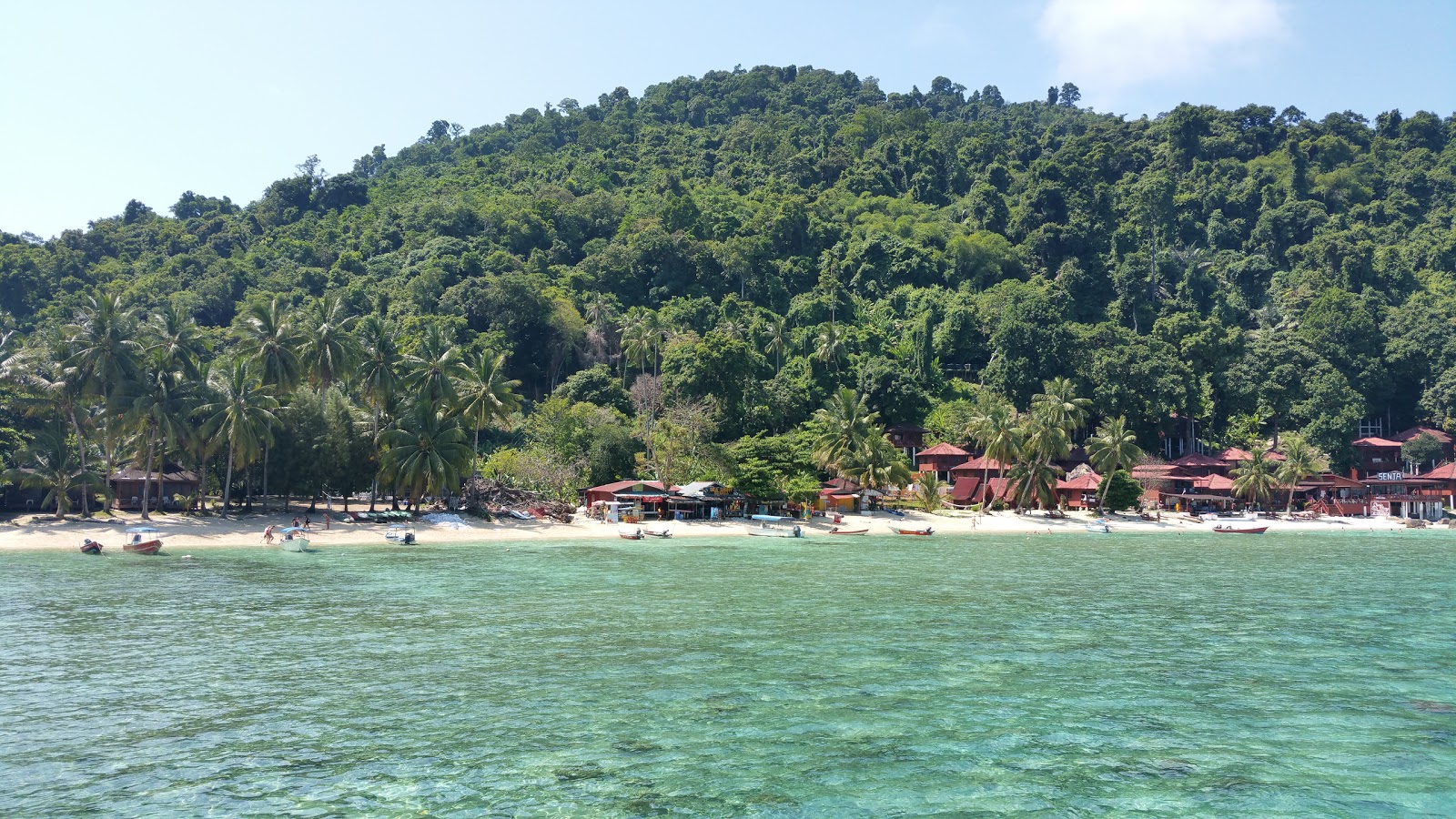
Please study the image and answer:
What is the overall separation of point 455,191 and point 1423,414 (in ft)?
365

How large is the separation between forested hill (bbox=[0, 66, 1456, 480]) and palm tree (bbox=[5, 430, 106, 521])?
21.5m

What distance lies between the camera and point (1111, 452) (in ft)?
253

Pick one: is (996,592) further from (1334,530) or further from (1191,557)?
(1334,530)

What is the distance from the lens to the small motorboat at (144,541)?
47906 mm

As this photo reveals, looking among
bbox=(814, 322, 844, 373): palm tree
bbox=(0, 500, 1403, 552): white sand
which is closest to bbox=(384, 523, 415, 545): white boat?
bbox=(0, 500, 1403, 552): white sand

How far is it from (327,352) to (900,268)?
6718cm

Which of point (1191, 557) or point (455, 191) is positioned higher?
point (455, 191)

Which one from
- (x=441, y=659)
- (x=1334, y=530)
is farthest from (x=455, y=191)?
(x=441, y=659)

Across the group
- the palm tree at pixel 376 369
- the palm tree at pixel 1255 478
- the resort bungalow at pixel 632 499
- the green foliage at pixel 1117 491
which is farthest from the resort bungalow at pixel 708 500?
the palm tree at pixel 1255 478

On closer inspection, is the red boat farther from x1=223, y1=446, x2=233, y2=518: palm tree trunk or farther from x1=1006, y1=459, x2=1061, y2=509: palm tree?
x1=223, y1=446, x2=233, y2=518: palm tree trunk

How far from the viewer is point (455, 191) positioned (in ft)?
415

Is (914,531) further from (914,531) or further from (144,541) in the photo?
(144,541)

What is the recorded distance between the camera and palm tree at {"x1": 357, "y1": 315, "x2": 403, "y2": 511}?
61.8 m

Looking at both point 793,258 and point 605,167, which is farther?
point 605,167
